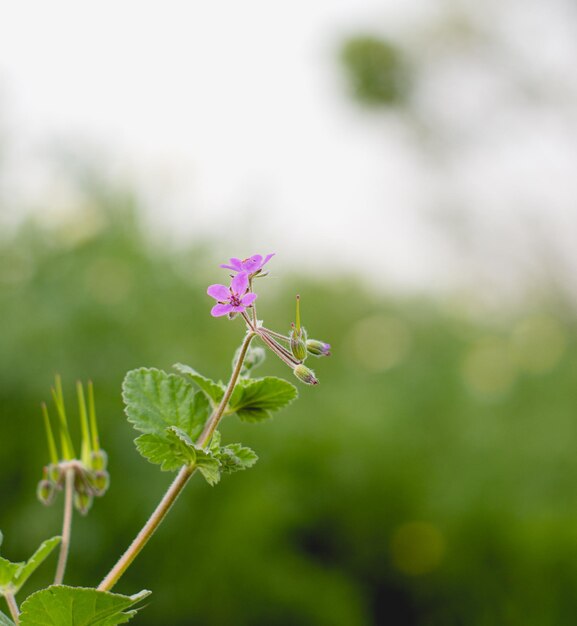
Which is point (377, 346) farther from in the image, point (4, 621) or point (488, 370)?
point (4, 621)

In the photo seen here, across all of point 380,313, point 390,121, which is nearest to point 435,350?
point 380,313

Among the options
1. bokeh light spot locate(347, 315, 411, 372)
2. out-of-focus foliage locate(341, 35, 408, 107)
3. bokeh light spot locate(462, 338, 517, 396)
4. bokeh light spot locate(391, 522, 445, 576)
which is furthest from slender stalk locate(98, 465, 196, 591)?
out-of-focus foliage locate(341, 35, 408, 107)

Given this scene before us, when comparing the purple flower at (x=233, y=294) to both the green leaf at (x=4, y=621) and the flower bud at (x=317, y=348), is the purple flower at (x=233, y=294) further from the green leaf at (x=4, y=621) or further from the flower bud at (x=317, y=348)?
the green leaf at (x=4, y=621)

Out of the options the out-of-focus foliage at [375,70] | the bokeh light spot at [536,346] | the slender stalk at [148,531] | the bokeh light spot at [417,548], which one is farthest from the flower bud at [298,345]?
the out-of-focus foliage at [375,70]

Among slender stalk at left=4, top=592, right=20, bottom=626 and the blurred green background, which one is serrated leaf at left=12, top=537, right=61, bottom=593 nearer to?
slender stalk at left=4, top=592, right=20, bottom=626

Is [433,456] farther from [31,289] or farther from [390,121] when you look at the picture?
[390,121]

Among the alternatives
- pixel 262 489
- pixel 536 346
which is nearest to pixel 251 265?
pixel 262 489
